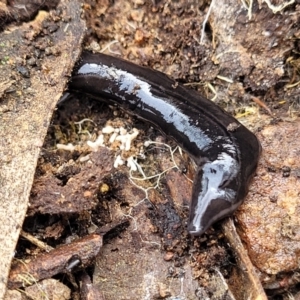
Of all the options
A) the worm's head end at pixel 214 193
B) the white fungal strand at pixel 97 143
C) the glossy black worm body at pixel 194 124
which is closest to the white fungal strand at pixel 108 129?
the white fungal strand at pixel 97 143

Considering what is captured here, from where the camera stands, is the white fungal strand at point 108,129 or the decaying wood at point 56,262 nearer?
the decaying wood at point 56,262

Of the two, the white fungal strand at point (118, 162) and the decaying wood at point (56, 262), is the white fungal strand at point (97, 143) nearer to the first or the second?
the white fungal strand at point (118, 162)

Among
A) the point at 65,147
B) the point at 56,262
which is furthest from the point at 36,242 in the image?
the point at 65,147

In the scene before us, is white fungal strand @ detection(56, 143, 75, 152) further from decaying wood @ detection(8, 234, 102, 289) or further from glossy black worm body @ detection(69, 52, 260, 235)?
decaying wood @ detection(8, 234, 102, 289)

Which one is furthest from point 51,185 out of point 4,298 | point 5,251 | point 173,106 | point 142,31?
point 142,31

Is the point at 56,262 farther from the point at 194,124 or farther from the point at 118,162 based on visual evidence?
the point at 194,124

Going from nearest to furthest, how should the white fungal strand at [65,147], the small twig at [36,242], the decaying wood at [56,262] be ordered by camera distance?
the decaying wood at [56,262] → the small twig at [36,242] → the white fungal strand at [65,147]

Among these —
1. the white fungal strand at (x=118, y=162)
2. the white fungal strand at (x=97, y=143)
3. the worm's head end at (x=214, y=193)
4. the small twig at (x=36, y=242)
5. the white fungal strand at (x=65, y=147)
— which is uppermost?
the white fungal strand at (x=97, y=143)

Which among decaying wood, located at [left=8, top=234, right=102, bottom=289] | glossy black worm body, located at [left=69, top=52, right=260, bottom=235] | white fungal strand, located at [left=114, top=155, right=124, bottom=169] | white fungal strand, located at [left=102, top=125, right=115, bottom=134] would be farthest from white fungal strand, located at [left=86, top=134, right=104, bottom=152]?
decaying wood, located at [left=8, top=234, right=102, bottom=289]

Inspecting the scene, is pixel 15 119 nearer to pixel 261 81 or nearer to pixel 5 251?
pixel 5 251
